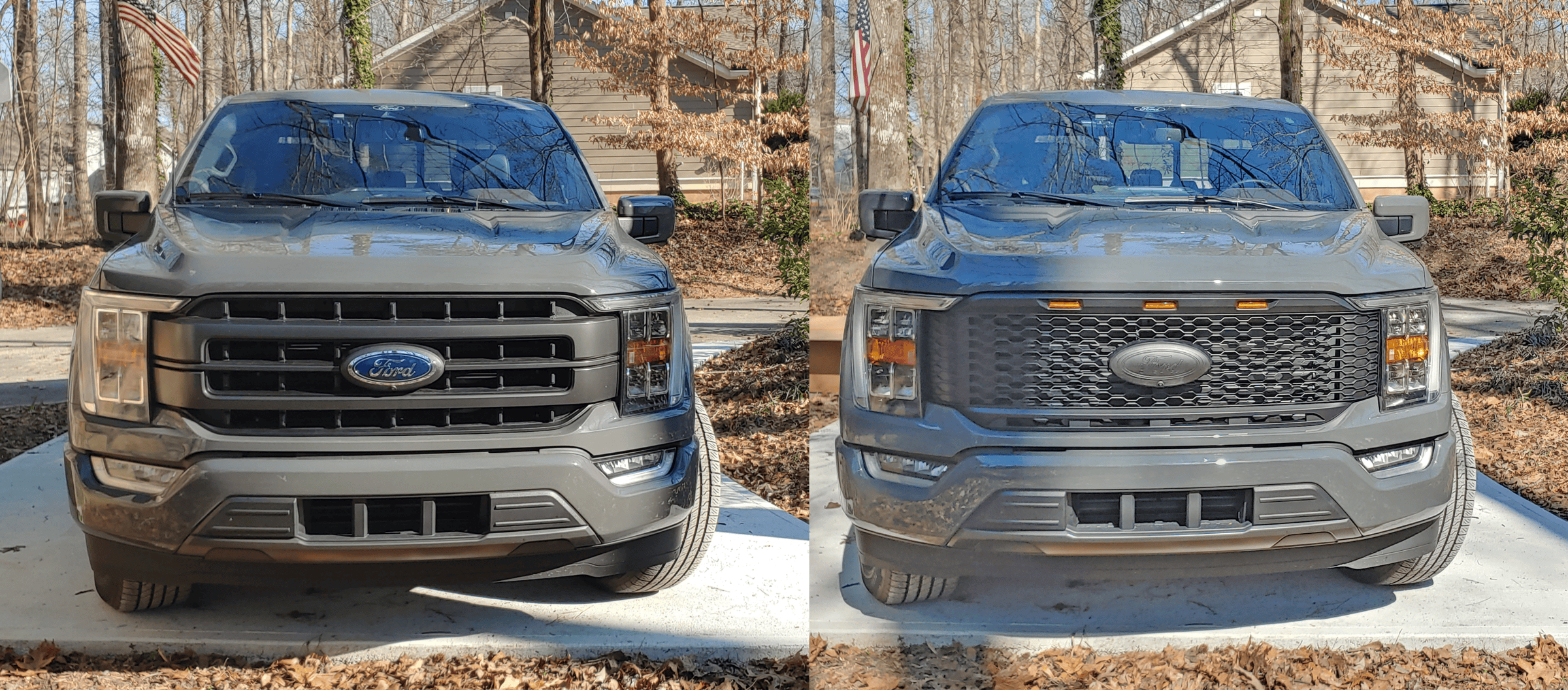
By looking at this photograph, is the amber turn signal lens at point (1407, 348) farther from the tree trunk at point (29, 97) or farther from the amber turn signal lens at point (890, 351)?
the tree trunk at point (29, 97)

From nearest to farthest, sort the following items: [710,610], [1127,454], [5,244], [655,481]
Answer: [1127,454] → [655,481] → [710,610] → [5,244]

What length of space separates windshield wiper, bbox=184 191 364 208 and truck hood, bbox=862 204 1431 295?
1781 millimetres

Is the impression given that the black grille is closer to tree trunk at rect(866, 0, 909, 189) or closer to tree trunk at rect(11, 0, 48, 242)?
tree trunk at rect(866, 0, 909, 189)

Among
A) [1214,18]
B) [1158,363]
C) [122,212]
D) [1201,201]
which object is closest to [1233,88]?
[1214,18]

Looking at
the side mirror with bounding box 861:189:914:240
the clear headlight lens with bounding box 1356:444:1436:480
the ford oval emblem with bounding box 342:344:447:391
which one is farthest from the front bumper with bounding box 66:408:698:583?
the clear headlight lens with bounding box 1356:444:1436:480

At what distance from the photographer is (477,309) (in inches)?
109

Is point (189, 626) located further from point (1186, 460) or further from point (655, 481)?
point (1186, 460)

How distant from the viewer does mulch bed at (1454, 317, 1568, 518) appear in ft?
10.1

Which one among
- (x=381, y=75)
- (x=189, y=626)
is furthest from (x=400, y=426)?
(x=381, y=75)

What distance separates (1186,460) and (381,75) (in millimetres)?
2820

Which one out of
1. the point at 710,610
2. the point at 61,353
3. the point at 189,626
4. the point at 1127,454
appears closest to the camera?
the point at 1127,454

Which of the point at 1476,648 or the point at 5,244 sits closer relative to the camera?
the point at 1476,648

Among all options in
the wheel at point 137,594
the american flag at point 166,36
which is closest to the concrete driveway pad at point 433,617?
the wheel at point 137,594

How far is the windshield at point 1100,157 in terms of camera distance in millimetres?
2652
